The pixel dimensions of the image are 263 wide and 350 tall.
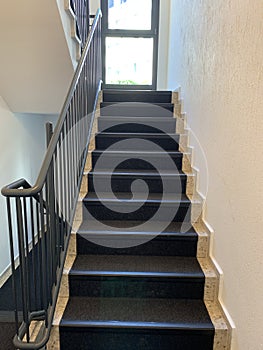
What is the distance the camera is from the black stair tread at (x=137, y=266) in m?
1.93

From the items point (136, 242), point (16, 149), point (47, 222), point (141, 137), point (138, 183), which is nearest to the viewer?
point (47, 222)

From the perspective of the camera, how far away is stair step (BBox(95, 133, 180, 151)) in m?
2.94

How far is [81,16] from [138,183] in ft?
6.19

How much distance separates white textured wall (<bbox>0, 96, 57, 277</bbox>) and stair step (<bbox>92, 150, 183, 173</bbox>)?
1384mm

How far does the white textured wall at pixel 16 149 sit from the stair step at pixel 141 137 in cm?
128

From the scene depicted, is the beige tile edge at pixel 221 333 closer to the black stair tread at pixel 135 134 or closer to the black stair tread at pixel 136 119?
the black stair tread at pixel 135 134

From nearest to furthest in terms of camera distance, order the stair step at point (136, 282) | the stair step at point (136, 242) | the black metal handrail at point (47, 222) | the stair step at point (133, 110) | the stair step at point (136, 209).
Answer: the black metal handrail at point (47, 222)
the stair step at point (136, 282)
the stair step at point (136, 242)
the stair step at point (136, 209)
the stair step at point (133, 110)

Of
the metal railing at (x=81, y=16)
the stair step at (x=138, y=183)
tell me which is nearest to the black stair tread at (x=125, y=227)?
the stair step at (x=138, y=183)

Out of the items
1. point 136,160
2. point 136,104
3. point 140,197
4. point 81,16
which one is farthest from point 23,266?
point 81,16

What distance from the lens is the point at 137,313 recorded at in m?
1.79

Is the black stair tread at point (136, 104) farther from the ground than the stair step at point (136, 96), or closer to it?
closer to it

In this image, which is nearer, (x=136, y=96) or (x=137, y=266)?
(x=137, y=266)

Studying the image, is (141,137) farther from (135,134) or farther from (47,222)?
(47,222)

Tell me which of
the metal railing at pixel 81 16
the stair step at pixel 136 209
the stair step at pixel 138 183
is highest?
the metal railing at pixel 81 16
